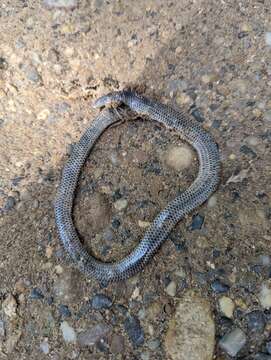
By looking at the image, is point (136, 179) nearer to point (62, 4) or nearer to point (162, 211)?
point (162, 211)

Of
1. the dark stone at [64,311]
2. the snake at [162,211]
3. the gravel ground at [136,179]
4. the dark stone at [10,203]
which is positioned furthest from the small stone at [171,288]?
the dark stone at [10,203]

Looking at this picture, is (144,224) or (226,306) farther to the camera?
(144,224)

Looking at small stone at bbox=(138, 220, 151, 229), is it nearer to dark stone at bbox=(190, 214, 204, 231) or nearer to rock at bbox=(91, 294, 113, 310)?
dark stone at bbox=(190, 214, 204, 231)

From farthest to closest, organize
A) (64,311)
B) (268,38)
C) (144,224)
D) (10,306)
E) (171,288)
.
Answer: (268,38)
(144,224)
(10,306)
(64,311)
(171,288)

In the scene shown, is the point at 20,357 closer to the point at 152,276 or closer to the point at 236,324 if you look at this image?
the point at 152,276

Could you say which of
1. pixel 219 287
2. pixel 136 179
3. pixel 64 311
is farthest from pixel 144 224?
pixel 64 311
